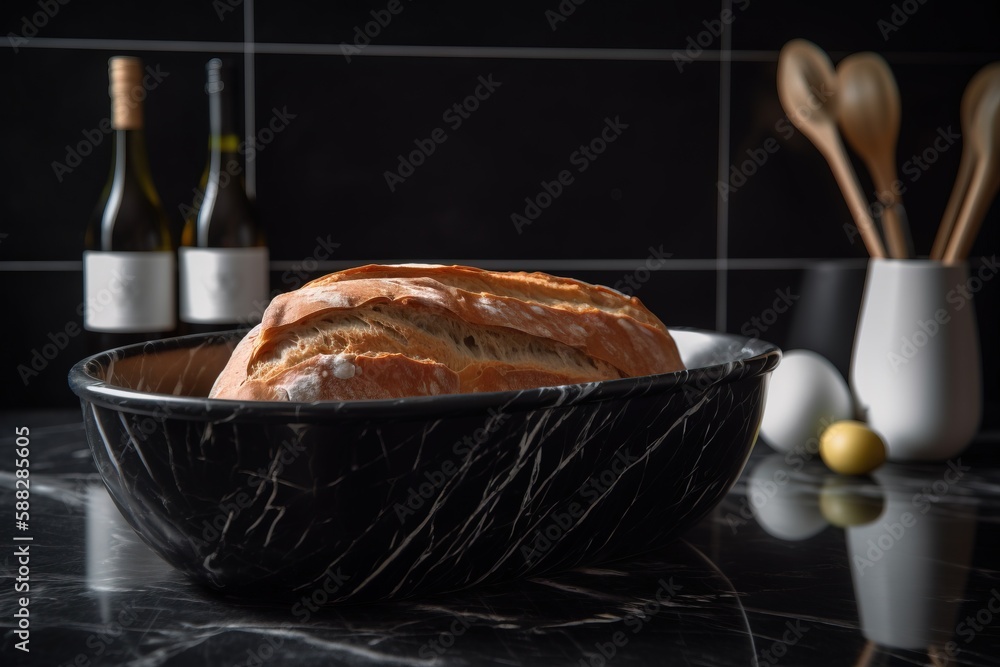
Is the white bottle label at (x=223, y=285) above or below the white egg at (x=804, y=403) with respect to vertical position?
above

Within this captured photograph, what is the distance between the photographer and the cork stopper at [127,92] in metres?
0.99

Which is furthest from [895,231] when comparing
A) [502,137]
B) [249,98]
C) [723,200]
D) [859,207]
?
[249,98]

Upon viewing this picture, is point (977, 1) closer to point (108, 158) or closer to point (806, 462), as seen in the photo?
point (806, 462)

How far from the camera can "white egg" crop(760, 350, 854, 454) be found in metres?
0.85

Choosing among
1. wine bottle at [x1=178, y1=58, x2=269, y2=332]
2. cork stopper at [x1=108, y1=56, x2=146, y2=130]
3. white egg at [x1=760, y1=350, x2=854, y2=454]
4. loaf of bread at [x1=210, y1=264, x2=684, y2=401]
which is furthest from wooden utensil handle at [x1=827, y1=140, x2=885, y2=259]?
cork stopper at [x1=108, y1=56, x2=146, y2=130]

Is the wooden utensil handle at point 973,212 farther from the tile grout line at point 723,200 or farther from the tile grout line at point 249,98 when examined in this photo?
the tile grout line at point 249,98

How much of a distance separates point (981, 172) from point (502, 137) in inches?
22.0

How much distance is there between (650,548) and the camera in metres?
0.58

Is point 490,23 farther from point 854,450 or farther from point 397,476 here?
point 397,476

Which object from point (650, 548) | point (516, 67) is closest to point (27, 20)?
point (516, 67)

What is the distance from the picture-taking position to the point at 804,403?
33.6 inches

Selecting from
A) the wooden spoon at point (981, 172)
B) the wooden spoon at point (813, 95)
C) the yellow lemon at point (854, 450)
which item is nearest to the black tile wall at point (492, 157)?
the wooden spoon at point (813, 95)

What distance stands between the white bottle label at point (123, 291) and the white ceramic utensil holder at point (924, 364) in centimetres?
73

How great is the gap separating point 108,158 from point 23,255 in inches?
6.2
